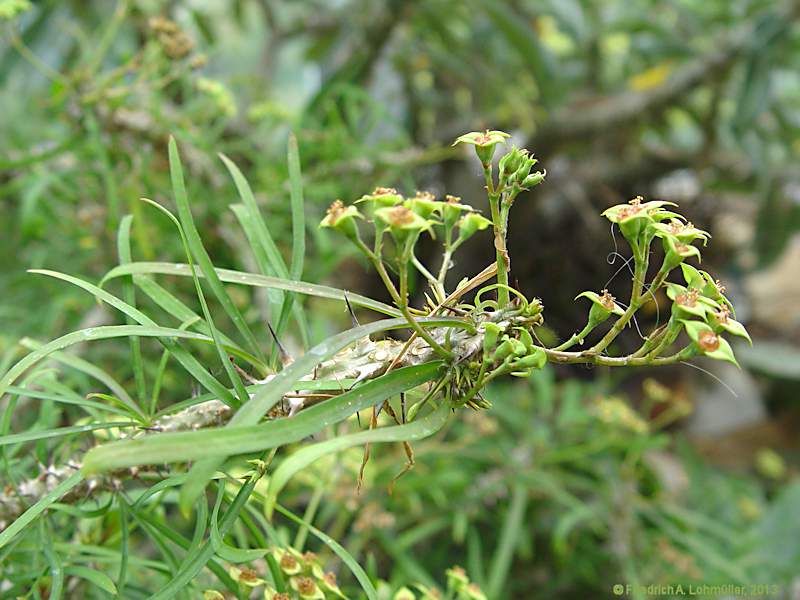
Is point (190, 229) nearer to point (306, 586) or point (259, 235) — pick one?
point (259, 235)

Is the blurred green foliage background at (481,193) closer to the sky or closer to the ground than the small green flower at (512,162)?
closer to the ground

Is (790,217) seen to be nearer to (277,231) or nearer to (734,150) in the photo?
(734,150)

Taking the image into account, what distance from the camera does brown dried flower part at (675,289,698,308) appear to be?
0.27 metres

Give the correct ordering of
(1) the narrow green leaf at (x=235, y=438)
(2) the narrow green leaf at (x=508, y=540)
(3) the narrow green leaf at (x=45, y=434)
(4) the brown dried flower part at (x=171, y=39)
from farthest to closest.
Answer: (2) the narrow green leaf at (x=508, y=540) < (4) the brown dried flower part at (x=171, y=39) < (3) the narrow green leaf at (x=45, y=434) < (1) the narrow green leaf at (x=235, y=438)

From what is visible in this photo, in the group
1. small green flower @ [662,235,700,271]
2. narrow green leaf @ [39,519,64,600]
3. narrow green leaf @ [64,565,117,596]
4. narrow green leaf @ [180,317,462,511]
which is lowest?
narrow green leaf @ [64,565,117,596]

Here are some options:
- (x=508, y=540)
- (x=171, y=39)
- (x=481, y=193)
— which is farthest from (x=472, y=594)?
(x=481, y=193)

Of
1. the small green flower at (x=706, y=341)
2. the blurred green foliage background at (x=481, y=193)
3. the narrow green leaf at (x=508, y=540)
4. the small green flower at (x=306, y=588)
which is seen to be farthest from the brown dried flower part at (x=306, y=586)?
the narrow green leaf at (x=508, y=540)

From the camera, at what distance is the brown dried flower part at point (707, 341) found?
258mm

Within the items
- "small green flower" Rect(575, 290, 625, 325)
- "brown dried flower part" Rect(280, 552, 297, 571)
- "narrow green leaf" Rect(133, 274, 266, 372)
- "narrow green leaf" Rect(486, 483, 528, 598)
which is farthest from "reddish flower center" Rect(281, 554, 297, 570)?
"narrow green leaf" Rect(486, 483, 528, 598)

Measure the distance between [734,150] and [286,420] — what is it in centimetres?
168

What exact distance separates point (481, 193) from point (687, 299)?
110 centimetres

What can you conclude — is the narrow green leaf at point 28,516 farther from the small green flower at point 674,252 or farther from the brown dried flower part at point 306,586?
the small green flower at point 674,252

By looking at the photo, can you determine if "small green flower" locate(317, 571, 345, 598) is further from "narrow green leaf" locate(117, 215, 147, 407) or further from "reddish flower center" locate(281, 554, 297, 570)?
"narrow green leaf" locate(117, 215, 147, 407)

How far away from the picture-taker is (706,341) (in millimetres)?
260
